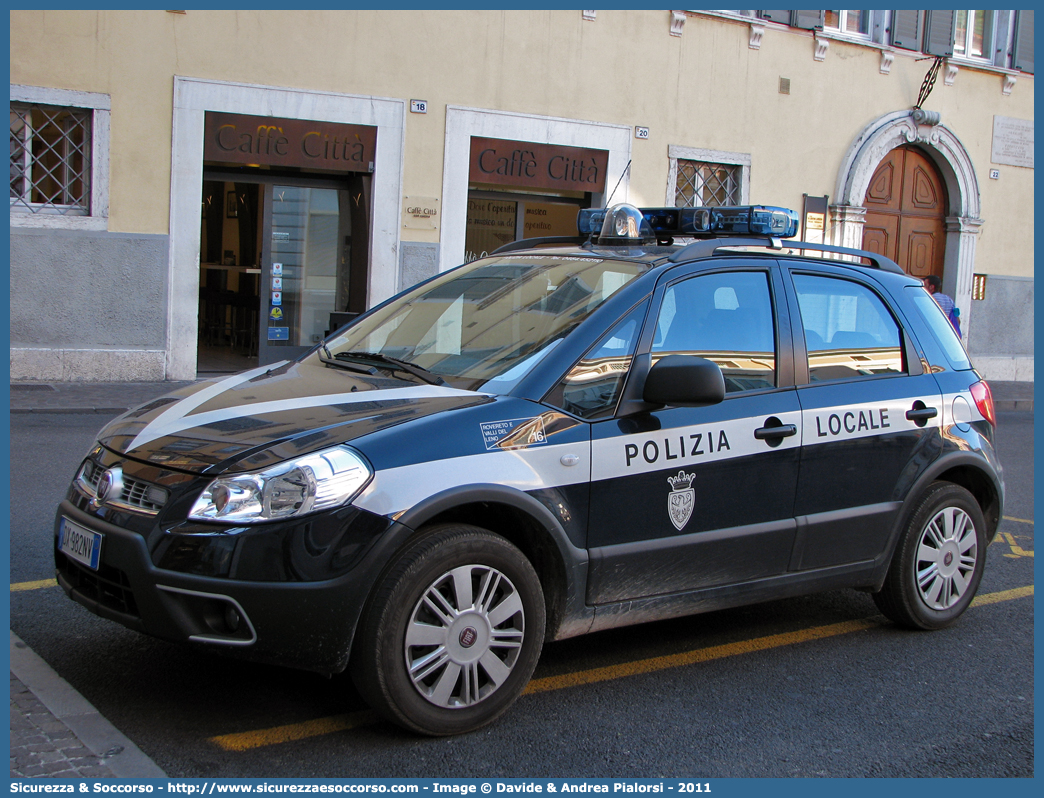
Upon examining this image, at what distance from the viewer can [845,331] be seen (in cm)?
479

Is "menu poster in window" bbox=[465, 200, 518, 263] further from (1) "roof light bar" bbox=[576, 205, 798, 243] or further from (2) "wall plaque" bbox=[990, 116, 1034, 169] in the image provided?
(1) "roof light bar" bbox=[576, 205, 798, 243]

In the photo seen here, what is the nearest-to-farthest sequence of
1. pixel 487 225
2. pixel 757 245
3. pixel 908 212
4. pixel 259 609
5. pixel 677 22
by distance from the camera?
pixel 259 609 < pixel 757 245 < pixel 487 225 < pixel 677 22 < pixel 908 212

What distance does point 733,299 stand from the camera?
443cm

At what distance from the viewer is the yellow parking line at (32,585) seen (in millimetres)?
4775

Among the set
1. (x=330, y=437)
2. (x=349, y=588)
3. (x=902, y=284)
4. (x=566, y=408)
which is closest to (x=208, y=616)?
(x=349, y=588)

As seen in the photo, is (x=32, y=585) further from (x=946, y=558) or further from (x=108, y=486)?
(x=946, y=558)

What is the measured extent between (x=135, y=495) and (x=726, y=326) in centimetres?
237

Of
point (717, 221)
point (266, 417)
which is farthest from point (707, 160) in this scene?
point (266, 417)

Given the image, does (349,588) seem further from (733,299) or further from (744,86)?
(744,86)

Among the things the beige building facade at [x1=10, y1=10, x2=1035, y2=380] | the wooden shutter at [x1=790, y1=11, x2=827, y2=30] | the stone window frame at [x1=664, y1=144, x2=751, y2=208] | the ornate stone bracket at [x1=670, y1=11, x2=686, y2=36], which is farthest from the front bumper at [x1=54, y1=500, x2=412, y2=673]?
the wooden shutter at [x1=790, y1=11, x2=827, y2=30]

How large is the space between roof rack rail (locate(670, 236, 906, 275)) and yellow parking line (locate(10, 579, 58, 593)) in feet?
10.3

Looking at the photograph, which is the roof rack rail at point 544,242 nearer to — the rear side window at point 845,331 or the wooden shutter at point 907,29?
the rear side window at point 845,331

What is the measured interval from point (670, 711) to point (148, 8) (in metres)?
11.6

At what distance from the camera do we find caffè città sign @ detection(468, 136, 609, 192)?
1497cm
